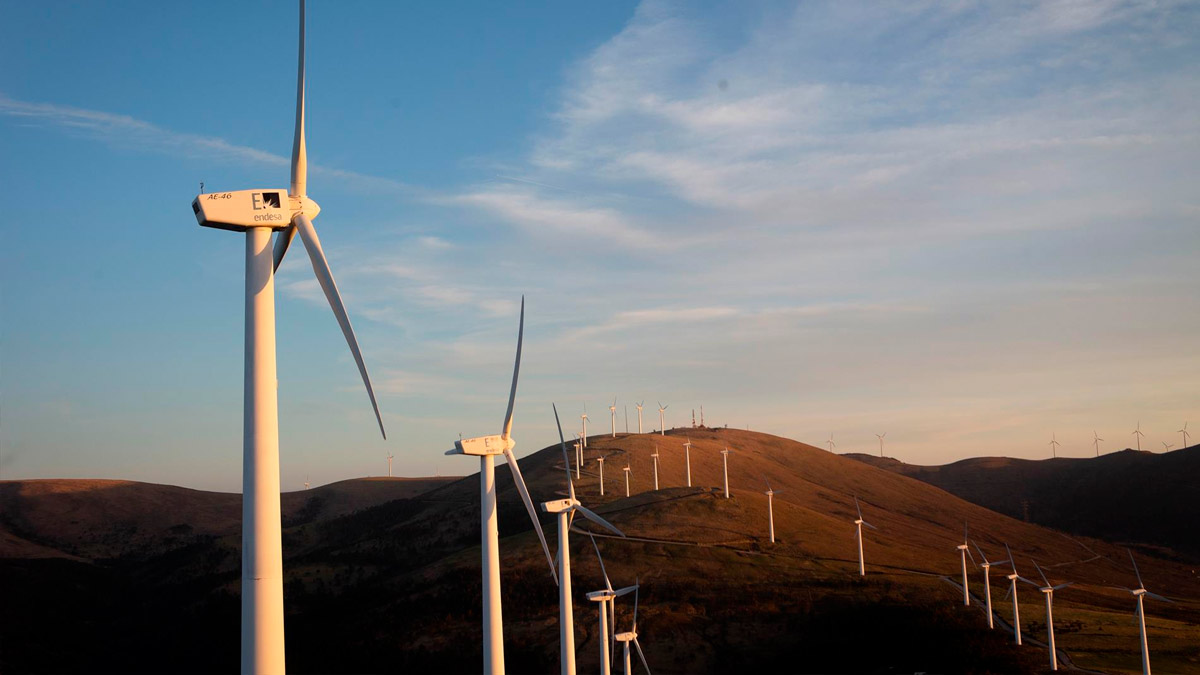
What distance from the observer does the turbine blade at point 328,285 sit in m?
27.9

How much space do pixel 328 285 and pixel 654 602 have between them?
334 ft

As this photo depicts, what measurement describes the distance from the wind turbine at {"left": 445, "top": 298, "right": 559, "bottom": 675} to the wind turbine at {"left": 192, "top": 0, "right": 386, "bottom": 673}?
79.9 feet

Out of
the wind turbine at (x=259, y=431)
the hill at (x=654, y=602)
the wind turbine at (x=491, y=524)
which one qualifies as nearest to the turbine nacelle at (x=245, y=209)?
the wind turbine at (x=259, y=431)

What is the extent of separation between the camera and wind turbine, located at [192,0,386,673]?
24328 mm

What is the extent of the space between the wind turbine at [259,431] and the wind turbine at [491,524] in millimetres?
24350

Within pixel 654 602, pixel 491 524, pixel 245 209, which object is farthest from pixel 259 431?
pixel 654 602

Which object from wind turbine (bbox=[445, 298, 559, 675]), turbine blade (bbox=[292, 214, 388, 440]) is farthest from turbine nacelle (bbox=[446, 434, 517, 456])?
turbine blade (bbox=[292, 214, 388, 440])

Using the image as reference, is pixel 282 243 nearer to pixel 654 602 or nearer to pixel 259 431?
pixel 259 431

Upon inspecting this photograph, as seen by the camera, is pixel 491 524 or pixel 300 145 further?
pixel 491 524

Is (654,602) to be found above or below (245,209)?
below

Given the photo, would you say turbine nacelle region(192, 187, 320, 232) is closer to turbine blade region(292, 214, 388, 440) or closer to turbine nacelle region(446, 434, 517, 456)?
turbine blade region(292, 214, 388, 440)

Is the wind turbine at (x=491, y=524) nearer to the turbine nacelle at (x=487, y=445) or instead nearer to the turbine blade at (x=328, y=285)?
the turbine nacelle at (x=487, y=445)

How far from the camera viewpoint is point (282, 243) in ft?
96.1

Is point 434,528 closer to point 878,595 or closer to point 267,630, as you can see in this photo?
point 878,595
